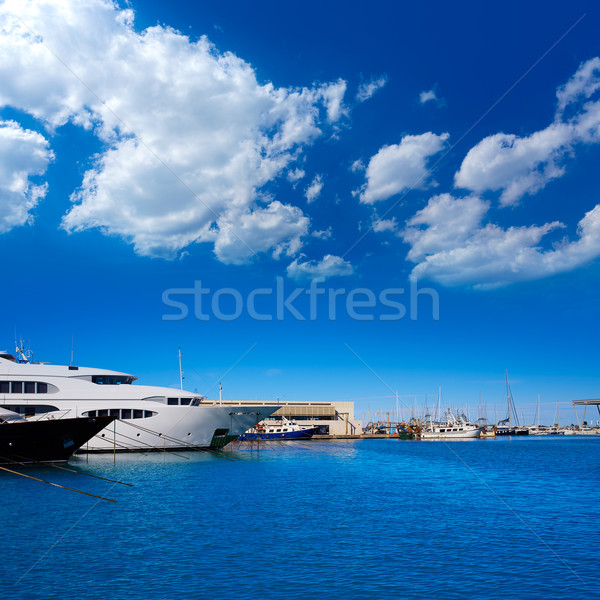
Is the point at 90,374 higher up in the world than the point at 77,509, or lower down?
higher up

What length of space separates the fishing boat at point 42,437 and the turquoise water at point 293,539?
3.22m

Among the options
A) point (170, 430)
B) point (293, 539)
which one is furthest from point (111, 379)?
point (293, 539)

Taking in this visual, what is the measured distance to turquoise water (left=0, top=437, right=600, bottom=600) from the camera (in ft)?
50.7

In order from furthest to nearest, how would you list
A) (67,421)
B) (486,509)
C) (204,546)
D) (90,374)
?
(90,374)
(67,421)
(486,509)
(204,546)

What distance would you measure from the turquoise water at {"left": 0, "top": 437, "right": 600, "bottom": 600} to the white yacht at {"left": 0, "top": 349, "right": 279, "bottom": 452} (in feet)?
38.3

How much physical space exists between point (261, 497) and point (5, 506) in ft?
43.5

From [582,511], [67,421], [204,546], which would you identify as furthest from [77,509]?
[582,511]

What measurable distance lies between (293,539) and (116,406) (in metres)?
34.4

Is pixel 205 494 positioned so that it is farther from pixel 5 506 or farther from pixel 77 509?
pixel 5 506

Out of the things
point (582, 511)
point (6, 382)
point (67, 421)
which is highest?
point (6, 382)

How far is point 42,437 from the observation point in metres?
40.8

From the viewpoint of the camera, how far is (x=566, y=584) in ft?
52.5

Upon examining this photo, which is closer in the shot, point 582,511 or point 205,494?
point 582,511

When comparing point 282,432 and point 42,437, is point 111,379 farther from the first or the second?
point 282,432
